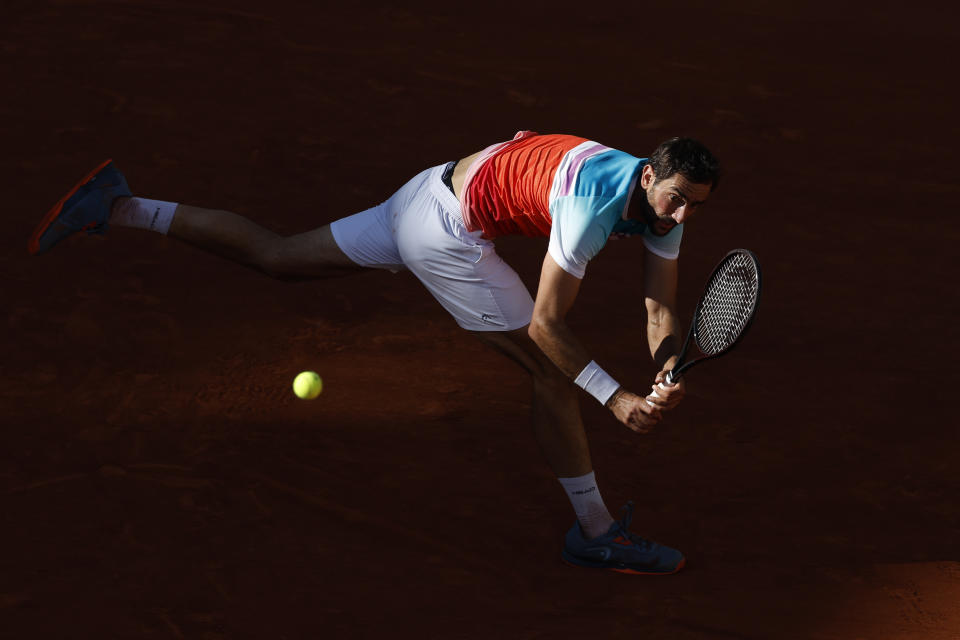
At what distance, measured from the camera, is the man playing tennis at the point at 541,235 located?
3.33m

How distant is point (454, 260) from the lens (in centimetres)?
371

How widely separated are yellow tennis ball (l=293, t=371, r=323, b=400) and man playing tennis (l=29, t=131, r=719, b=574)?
2.10 ft

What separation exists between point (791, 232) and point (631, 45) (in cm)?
237

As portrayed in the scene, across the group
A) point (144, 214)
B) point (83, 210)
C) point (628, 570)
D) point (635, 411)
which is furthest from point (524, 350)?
point (83, 210)

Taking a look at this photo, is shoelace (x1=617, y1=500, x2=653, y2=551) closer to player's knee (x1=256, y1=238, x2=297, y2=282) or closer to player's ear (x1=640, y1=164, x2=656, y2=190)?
player's ear (x1=640, y1=164, x2=656, y2=190)

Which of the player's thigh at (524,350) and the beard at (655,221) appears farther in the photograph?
the player's thigh at (524,350)

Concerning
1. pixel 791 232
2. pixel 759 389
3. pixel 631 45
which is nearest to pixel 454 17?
pixel 631 45

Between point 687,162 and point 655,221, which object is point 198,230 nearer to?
point 655,221

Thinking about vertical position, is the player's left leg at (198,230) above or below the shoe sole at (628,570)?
above

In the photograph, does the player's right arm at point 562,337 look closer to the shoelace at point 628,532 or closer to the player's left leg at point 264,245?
the shoelace at point 628,532

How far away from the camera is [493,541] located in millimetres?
3938

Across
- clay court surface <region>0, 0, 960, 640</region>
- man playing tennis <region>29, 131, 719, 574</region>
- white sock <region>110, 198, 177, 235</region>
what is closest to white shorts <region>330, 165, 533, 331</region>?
man playing tennis <region>29, 131, 719, 574</region>

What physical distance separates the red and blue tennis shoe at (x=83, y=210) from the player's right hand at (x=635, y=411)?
213 cm

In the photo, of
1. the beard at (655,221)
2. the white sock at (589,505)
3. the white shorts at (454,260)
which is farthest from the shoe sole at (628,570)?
the beard at (655,221)
